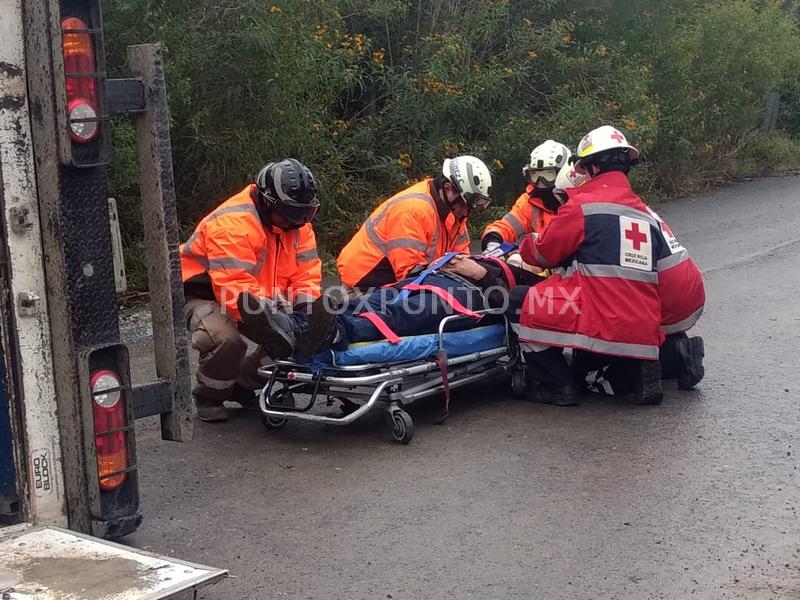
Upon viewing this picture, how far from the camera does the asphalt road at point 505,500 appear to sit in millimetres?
4352

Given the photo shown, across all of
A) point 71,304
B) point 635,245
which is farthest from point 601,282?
point 71,304

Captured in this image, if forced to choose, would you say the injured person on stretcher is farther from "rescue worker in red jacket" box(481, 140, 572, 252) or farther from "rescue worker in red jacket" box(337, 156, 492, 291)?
"rescue worker in red jacket" box(481, 140, 572, 252)

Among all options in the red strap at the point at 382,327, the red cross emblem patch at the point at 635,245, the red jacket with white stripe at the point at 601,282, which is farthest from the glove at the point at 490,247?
the red strap at the point at 382,327

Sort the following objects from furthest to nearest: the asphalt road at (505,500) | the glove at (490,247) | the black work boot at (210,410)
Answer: the glove at (490,247) → the black work boot at (210,410) → the asphalt road at (505,500)

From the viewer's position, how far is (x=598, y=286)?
6.52 meters

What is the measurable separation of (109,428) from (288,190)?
2.30m

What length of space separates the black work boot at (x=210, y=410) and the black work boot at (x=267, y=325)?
0.88 metres

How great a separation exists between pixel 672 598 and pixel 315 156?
8.93 meters

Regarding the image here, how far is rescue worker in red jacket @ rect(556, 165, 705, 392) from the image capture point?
265 inches

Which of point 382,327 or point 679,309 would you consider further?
point 679,309

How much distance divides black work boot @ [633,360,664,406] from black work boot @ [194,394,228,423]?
2417 millimetres

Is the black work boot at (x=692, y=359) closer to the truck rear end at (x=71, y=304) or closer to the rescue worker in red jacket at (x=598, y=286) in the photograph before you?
the rescue worker in red jacket at (x=598, y=286)

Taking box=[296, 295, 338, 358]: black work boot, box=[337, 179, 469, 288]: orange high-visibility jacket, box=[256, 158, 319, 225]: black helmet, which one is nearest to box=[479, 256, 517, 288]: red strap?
box=[337, 179, 469, 288]: orange high-visibility jacket

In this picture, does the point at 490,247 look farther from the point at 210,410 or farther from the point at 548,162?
the point at 210,410
